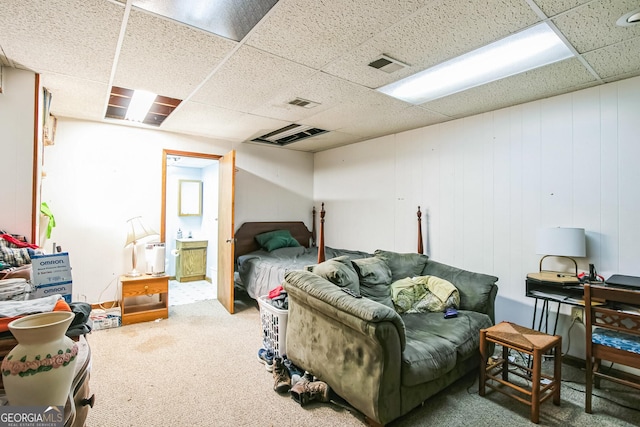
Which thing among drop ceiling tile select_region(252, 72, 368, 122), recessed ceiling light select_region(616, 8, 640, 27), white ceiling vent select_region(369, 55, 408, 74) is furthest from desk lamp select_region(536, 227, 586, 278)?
drop ceiling tile select_region(252, 72, 368, 122)

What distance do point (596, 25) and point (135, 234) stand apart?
4634 millimetres

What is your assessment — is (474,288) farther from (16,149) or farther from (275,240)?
(16,149)

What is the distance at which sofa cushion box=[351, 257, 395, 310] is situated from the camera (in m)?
2.82

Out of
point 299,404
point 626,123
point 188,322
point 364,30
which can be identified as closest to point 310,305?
point 299,404

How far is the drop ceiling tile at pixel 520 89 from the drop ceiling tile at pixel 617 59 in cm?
8

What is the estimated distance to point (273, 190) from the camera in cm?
526

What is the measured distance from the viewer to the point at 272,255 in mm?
4508

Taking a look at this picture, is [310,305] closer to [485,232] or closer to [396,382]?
[396,382]

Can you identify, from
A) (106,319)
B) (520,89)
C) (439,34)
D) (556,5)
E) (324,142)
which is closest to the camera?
(556,5)

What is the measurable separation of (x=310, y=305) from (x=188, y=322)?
7.12 ft

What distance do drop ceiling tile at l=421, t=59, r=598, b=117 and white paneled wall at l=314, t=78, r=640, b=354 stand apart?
16cm

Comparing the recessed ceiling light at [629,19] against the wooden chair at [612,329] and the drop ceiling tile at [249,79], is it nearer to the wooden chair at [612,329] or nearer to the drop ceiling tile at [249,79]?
the wooden chair at [612,329]

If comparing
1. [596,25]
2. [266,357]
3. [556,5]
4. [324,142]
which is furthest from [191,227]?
[596,25]

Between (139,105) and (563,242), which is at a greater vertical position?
(139,105)
